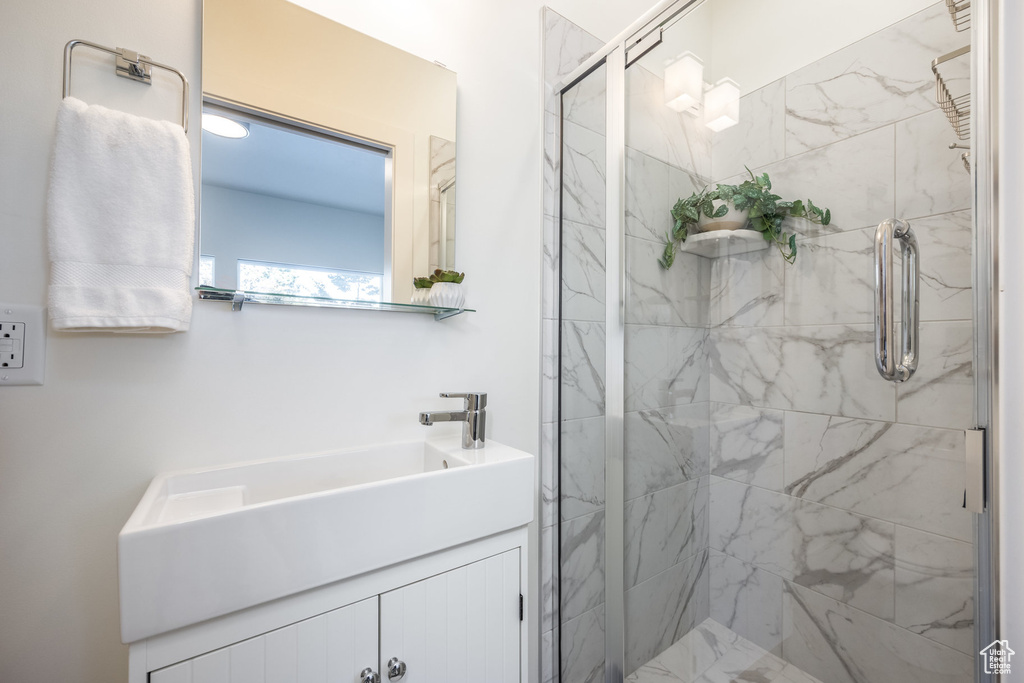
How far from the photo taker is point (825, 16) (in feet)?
3.07

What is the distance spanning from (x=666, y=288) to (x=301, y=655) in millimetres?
1041

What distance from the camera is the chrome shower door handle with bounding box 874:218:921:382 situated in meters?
0.79

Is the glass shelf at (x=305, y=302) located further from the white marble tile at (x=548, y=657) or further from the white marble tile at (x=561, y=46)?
the white marble tile at (x=548, y=657)

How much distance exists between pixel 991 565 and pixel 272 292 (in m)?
1.29

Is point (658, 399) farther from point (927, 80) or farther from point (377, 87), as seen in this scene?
point (377, 87)

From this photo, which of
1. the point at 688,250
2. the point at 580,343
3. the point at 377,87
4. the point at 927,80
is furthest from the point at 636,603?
the point at 377,87

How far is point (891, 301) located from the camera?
82 cm

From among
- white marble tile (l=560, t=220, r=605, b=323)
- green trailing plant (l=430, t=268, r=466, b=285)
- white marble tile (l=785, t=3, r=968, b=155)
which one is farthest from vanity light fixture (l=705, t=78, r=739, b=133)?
green trailing plant (l=430, t=268, r=466, b=285)

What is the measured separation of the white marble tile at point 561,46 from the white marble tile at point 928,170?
88 cm

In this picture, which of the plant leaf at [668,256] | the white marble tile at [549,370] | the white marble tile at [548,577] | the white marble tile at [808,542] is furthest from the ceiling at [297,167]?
the white marble tile at [808,542]

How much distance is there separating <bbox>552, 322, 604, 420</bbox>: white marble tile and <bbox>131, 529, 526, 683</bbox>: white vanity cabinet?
447 mm

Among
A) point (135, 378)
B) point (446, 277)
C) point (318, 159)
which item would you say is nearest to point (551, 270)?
point (446, 277)

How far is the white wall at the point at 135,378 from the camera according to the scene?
2.32 ft

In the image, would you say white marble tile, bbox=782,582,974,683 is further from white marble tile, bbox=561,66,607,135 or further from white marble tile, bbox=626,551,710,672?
white marble tile, bbox=561,66,607,135
